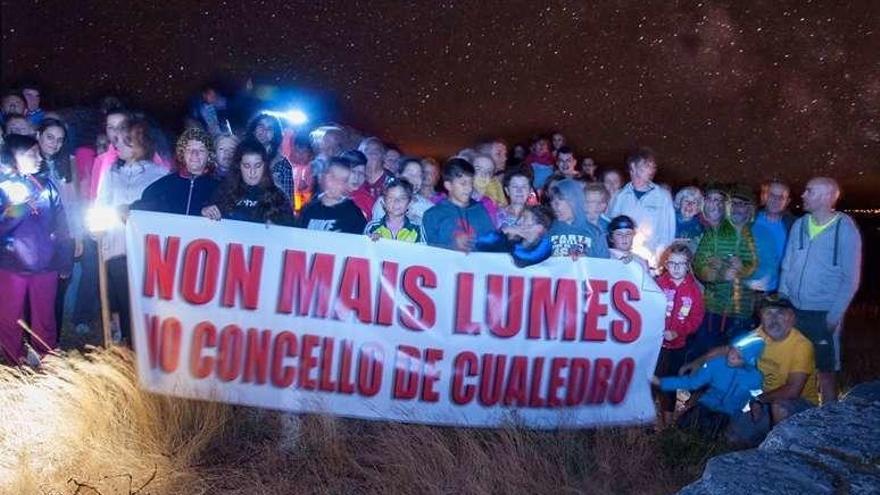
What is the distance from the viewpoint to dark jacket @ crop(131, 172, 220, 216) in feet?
15.5

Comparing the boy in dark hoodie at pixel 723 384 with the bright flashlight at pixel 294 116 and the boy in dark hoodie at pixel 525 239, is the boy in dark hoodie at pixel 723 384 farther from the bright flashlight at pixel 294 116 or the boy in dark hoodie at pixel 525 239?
the bright flashlight at pixel 294 116

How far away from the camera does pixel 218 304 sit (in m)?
4.30

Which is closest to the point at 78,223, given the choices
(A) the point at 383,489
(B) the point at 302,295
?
(B) the point at 302,295

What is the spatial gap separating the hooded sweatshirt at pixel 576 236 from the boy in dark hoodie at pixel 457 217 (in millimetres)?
401

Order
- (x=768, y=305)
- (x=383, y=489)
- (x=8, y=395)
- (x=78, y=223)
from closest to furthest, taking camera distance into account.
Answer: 1. (x=383, y=489)
2. (x=8, y=395)
3. (x=768, y=305)
4. (x=78, y=223)

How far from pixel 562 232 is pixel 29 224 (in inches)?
130

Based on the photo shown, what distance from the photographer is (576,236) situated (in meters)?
4.91

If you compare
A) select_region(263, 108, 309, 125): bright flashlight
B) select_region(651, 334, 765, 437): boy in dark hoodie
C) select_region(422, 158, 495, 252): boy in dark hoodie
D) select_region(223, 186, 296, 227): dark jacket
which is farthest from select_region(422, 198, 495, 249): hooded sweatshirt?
select_region(263, 108, 309, 125): bright flashlight

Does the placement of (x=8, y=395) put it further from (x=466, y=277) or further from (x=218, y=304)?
(x=466, y=277)

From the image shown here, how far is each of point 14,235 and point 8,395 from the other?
1178mm

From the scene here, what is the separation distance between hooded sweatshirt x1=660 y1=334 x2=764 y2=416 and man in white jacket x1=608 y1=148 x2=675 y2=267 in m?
1.01

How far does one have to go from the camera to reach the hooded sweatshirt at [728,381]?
4.53 meters

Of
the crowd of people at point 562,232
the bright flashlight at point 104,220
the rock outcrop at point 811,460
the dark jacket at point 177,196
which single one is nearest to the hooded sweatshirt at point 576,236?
the crowd of people at point 562,232

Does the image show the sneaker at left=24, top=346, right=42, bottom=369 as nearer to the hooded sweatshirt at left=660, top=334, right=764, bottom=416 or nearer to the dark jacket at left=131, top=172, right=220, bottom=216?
the dark jacket at left=131, top=172, right=220, bottom=216
